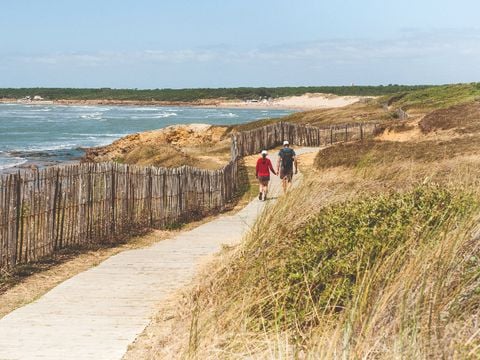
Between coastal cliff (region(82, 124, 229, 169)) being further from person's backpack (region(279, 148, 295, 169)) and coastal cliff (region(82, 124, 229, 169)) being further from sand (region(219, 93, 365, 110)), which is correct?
sand (region(219, 93, 365, 110))

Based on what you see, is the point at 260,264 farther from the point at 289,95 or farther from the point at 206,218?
the point at 289,95

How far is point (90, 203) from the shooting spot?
11117 millimetres

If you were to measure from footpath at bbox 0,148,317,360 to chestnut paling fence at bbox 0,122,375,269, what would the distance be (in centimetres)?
109

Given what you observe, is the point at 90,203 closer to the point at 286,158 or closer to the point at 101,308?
the point at 101,308

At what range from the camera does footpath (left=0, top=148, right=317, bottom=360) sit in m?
6.10

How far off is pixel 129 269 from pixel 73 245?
6.76 ft

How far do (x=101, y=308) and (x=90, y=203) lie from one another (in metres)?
4.08

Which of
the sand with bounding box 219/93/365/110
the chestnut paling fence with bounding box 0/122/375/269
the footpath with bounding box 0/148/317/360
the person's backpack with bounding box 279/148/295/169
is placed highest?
the sand with bounding box 219/93/365/110

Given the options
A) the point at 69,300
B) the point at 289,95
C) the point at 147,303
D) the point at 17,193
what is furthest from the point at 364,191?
the point at 289,95

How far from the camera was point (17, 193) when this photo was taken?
9.21 meters

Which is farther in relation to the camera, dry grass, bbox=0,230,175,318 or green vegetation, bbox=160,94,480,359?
dry grass, bbox=0,230,175,318

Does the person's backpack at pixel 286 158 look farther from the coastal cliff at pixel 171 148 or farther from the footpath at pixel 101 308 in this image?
the coastal cliff at pixel 171 148

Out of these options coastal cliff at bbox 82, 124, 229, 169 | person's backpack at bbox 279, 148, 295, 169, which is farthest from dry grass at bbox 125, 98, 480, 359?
coastal cliff at bbox 82, 124, 229, 169

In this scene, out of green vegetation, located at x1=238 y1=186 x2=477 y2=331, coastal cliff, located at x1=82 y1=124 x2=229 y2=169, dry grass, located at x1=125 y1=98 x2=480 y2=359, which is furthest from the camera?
coastal cliff, located at x1=82 y1=124 x2=229 y2=169
